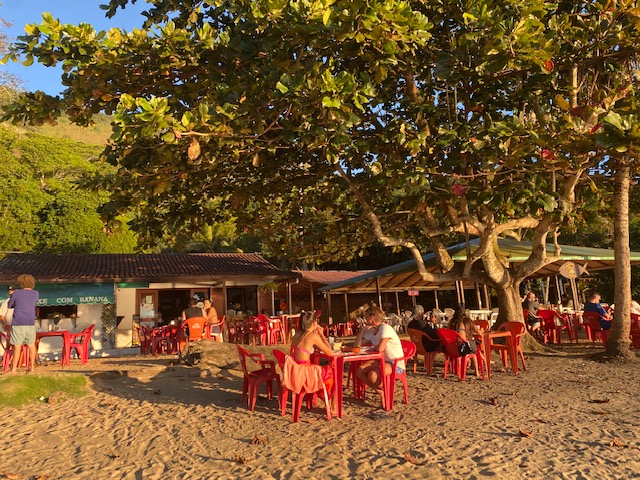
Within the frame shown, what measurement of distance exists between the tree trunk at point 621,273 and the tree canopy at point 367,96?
21.9 inches

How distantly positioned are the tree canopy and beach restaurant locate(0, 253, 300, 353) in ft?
23.3

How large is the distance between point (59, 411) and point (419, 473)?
426 cm

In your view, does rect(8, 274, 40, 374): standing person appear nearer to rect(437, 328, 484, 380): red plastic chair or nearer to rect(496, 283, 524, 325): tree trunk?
rect(437, 328, 484, 380): red plastic chair

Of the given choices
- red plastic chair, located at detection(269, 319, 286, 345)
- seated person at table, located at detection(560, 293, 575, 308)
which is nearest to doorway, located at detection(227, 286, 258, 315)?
red plastic chair, located at detection(269, 319, 286, 345)

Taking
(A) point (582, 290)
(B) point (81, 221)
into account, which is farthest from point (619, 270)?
(B) point (81, 221)

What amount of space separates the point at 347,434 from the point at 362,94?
3.89m

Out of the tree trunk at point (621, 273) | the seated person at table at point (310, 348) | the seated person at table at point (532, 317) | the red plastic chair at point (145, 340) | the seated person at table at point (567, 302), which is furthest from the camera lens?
the seated person at table at point (567, 302)

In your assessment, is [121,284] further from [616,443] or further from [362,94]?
[616,443]

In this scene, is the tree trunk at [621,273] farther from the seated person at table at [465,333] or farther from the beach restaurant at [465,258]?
the seated person at table at [465,333]

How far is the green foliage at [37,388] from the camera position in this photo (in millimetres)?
5945

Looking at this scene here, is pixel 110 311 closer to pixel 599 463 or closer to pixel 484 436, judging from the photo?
pixel 484 436

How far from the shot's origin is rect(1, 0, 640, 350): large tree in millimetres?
5668

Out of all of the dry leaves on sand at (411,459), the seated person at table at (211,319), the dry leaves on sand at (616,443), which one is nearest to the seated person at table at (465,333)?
the dry leaves on sand at (616,443)

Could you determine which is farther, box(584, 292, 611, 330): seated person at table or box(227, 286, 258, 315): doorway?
box(227, 286, 258, 315): doorway
